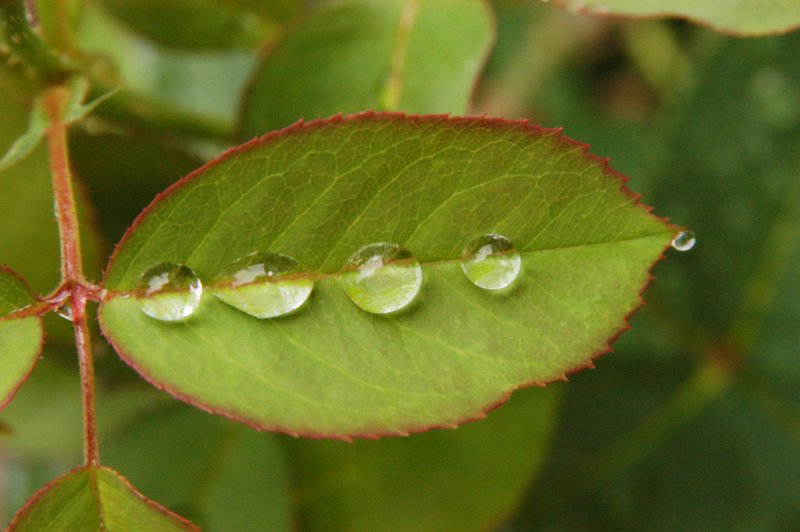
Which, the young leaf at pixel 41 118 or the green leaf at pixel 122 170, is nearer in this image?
the young leaf at pixel 41 118

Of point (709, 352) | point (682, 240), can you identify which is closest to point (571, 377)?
point (709, 352)

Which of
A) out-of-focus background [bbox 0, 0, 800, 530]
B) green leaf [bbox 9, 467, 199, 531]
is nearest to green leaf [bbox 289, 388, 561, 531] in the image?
out-of-focus background [bbox 0, 0, 800, 530]

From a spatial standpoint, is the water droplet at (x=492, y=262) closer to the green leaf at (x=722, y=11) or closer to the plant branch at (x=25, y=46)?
the green leaf at (x=722, y=11)

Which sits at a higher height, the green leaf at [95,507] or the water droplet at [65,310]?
the water droplet at [65,310]

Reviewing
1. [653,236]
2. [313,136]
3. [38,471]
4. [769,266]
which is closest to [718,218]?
[769,266]

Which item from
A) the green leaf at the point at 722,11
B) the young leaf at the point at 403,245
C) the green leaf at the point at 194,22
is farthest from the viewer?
the green leaf at the point at 194,22

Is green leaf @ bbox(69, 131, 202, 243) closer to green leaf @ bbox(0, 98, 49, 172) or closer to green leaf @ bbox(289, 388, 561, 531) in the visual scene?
green leaf @ bbox(0, 98, 49, 172)

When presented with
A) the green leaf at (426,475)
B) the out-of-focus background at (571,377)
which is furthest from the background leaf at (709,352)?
the green leaf at (426,475)
